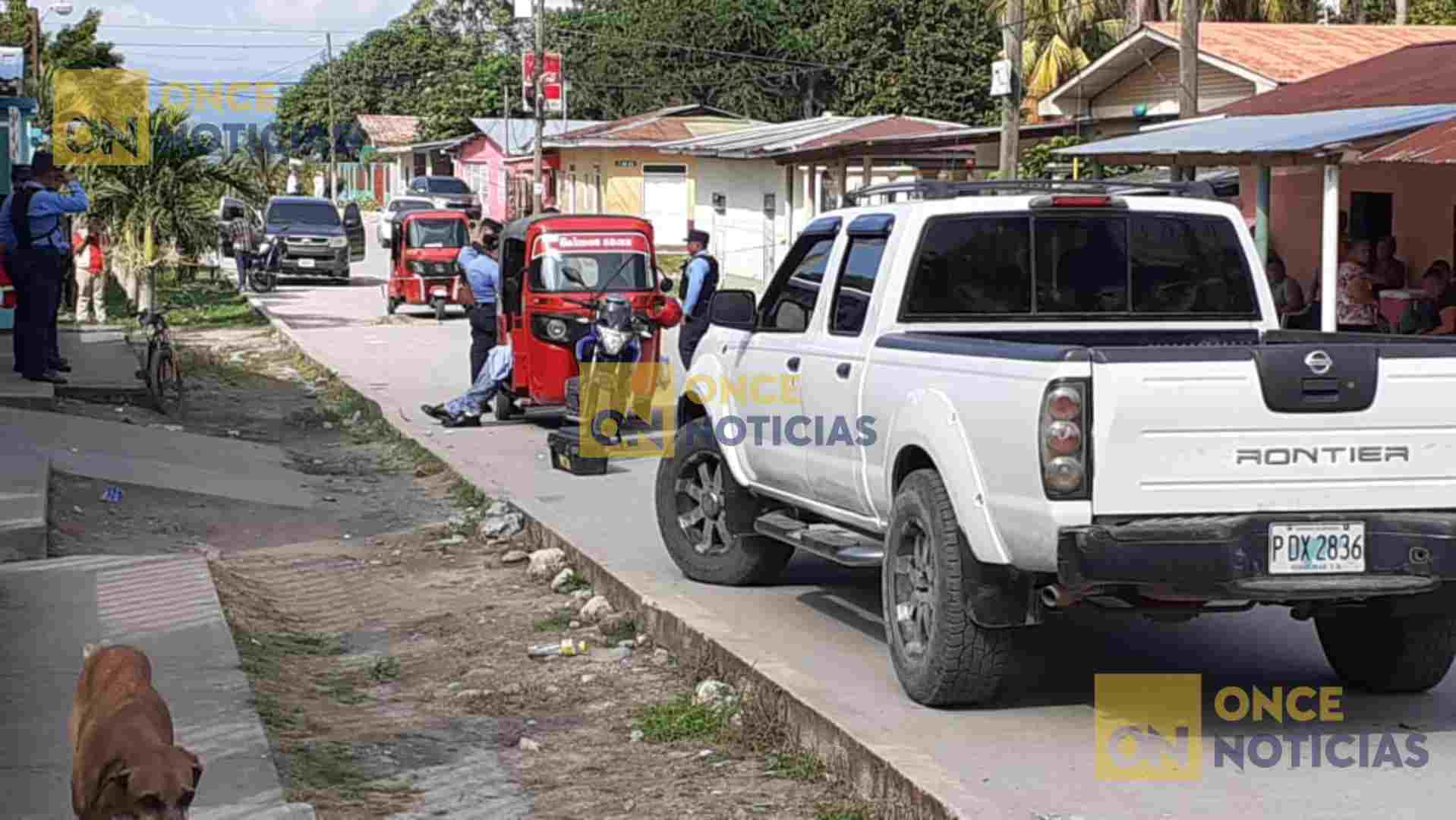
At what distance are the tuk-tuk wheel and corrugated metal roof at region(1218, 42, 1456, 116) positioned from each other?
30.1ft

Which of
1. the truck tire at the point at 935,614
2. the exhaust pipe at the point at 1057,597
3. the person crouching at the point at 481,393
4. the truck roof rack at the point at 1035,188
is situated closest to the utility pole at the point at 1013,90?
the person crouching at the point at 481,393

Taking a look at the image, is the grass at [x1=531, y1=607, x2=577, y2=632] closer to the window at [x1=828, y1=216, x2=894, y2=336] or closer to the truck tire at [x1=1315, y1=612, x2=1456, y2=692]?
the window at [x1=828, y1=216, x2=894, y2=336]

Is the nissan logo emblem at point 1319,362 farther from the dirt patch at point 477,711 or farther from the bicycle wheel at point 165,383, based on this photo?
the bicycle wheel at point 165,383

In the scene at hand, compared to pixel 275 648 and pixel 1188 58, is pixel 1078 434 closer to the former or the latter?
pixel 275 648

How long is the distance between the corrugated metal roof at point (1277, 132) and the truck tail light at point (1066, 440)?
38.1 ft

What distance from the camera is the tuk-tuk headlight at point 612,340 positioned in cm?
1529

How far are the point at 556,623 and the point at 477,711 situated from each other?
179 cm

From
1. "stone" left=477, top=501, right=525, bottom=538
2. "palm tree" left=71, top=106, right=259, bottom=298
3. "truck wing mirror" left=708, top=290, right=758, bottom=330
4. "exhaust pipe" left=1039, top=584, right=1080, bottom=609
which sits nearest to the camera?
"exhaust pipe" left=1039, top=584, right=1080, bottom=609

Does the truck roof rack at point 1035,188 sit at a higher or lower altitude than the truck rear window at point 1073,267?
higher

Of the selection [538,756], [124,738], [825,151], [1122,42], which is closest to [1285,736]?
[538,756]

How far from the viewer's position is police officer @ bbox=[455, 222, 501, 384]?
1838 cm

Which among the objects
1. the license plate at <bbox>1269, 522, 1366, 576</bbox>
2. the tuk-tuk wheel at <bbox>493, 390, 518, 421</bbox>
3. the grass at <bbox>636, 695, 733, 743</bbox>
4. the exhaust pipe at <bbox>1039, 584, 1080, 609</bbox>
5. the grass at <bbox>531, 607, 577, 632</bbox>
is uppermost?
the license plate at <bbox>1269, 522, 1366, 576</bbox>

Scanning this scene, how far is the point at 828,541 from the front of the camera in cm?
846

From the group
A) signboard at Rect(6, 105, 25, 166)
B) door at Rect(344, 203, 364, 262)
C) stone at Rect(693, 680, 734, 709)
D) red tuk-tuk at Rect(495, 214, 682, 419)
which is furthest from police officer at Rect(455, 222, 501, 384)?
door at Rect(344, 203, 364, 262)
